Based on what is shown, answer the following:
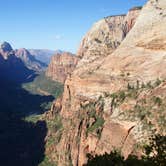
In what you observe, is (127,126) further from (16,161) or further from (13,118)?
(13,118)

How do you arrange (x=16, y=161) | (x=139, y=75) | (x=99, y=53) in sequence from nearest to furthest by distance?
1. (x=139, y=75)
2. (x=16, y=161)
3. (x=99, y=53)

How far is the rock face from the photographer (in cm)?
7769

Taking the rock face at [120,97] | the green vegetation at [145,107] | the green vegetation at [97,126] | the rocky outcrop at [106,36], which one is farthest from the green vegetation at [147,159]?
the rocky outcrop at [106,36]

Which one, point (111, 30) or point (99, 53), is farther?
point (111, 30)

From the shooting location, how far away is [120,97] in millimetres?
94750

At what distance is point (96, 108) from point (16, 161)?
1475 inches

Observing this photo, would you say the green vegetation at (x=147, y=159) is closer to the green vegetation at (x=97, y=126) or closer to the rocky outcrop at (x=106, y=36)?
the green vegetation at (x=97, y=126)

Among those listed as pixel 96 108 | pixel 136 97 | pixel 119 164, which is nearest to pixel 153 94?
pixel 136 97

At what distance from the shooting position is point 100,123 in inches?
3829

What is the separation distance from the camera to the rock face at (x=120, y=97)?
77.7m

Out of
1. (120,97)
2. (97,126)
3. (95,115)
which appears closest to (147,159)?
(120,97)

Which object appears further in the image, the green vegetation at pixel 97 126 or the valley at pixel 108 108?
the green vegetation at pixel 97 126

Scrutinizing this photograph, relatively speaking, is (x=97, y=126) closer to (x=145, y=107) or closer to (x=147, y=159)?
(x=145, y=107)

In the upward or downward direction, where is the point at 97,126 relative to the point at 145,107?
downward
